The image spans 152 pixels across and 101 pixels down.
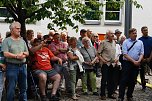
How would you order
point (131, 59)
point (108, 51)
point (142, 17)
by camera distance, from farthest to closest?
point (142, 17) < point (108, 51) < point (131, 59)

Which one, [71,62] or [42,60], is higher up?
[42,60]

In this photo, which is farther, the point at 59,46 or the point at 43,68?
the point at 59,46

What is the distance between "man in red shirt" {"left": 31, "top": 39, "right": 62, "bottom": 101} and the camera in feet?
34.9

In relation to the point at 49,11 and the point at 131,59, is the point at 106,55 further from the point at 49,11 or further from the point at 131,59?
the point at 49,11

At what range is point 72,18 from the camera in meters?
12.1

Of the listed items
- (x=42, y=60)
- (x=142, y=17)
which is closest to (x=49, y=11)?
(x=42, y=60)

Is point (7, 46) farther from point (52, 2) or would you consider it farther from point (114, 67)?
point (114, 67)

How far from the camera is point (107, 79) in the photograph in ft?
38.4

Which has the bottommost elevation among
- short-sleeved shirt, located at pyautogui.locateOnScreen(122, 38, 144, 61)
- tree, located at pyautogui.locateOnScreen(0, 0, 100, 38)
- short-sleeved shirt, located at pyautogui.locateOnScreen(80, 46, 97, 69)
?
short-sleeved shirt, located at pyautogui.locateOnScreen(80, 46, 97, 69)

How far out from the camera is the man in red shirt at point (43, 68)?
10648 millimetres

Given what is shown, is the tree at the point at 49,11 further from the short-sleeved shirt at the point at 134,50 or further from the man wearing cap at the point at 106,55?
Answer: the short-sleeved shirt at the point at 134,50

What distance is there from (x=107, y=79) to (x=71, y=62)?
1110 mm

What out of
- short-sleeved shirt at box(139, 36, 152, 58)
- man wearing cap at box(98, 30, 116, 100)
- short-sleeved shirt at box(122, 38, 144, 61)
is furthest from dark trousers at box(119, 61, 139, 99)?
short-sleeved shirt at box(139, 36, 152, 58)

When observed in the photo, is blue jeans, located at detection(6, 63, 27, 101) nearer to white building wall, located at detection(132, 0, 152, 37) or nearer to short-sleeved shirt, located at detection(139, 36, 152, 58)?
short-sleeved shirt, located at detection(139, 36, 152, 58)
